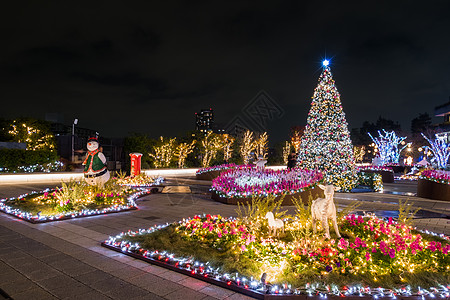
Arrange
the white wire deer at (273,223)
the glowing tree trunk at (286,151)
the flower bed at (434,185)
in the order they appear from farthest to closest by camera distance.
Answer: the glowing tree trunk at (286,151)
the flower bed at (434,185)
the white wire deer at (273,223)

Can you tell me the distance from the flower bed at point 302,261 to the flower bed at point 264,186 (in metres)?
4.34

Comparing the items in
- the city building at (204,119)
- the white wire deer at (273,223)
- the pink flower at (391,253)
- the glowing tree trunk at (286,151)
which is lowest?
the pink flower at (391,253)

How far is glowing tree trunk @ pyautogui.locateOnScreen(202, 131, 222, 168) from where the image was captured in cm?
2667

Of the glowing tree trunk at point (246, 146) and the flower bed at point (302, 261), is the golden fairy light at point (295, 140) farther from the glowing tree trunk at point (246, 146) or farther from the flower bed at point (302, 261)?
the flower bed at point (302, 261)

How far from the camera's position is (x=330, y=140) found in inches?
543

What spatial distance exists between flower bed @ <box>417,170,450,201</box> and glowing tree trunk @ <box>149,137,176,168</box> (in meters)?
18.5

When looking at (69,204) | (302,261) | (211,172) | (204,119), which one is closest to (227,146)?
(211,172)

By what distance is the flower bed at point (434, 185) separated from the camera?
469 inches

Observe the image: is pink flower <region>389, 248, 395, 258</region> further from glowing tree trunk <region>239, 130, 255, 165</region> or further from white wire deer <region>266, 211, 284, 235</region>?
glowing tree trunk <region>239, 130, 255, 165</region>

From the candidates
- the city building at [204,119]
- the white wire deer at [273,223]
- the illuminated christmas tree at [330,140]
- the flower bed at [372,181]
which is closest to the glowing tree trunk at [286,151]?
the flower bed at [372,181]

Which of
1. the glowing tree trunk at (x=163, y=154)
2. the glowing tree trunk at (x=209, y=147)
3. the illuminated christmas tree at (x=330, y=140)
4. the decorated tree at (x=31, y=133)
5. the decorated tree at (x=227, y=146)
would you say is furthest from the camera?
the decorated tree at (x=227, y=146)

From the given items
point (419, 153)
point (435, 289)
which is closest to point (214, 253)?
point (435, 289)

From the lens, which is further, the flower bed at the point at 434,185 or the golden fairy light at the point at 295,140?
the golden fairy light at the point at 295,140

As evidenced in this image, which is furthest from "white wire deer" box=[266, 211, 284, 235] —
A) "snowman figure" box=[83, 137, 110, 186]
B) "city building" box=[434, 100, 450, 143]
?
"city building" box=[434, 100, 450, 143]
